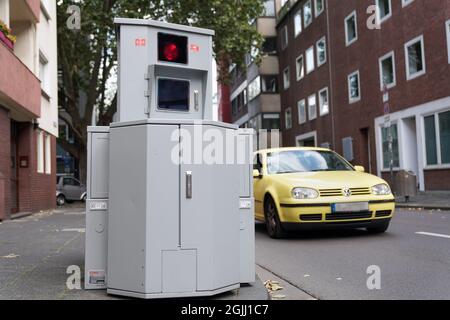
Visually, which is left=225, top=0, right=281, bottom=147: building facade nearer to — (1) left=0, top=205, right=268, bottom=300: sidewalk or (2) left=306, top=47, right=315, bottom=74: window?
(2) left=306, top=47, right=315, bottom=74: window

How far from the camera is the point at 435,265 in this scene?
6.15 metres

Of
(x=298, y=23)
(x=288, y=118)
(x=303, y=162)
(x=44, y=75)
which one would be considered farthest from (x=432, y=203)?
(x=288, y=118)

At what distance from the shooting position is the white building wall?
1878 cm

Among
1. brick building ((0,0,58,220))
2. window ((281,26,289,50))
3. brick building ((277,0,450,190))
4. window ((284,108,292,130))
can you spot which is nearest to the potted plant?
brick building ((0,0,58,220))

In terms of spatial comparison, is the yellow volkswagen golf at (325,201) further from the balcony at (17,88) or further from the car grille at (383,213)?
the balcony at (17,88)

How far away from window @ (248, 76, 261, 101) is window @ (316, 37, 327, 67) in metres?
9.15

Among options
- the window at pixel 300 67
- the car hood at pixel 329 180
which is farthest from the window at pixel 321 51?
the car hood at pixel 329 180

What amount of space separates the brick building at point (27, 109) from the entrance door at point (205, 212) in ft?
30.6

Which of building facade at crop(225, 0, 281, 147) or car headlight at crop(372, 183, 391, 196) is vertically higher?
building facade at crop(225, 0, 281, 147)

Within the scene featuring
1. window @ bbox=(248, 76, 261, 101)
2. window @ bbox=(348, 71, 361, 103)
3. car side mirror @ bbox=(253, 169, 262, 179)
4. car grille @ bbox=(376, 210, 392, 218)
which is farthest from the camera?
window @ bbox=(248, 76, 261, 101)

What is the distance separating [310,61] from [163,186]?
31.8 metres

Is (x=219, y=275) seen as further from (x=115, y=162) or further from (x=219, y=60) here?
(x=219, y=60)

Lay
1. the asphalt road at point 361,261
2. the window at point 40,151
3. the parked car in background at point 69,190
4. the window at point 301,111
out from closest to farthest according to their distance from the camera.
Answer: the asphalt road at point 361,261 → the window at point 40,151 → the parked car in background at point 69,190 → the window at point 301,111

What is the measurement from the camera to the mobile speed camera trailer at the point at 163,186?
4.35 m
